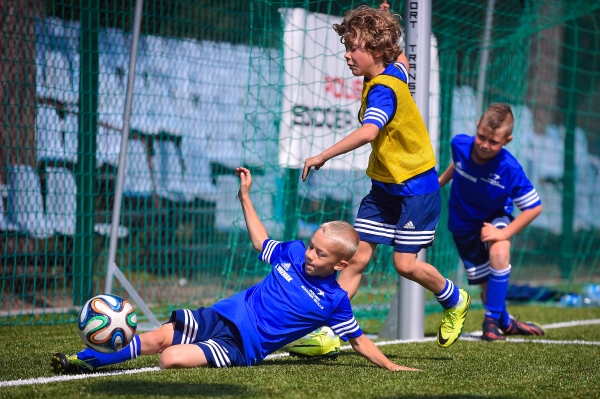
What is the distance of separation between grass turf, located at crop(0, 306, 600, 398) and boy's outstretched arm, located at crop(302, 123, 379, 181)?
95 centimetres

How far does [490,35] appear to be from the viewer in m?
7.66

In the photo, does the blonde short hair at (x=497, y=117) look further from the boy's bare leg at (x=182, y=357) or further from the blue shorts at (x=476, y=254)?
the boy's bare leg at (x=182, y=357)

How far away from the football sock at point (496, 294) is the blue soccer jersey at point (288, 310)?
6.16 ft

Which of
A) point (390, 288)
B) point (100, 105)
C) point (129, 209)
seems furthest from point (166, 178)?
point (390, 288)

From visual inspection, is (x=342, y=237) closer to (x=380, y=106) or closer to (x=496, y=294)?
(x=380, y=106)

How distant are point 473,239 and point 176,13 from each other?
3.19 metres

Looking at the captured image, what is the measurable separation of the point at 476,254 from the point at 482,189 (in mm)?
507

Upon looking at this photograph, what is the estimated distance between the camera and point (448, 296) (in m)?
4.48

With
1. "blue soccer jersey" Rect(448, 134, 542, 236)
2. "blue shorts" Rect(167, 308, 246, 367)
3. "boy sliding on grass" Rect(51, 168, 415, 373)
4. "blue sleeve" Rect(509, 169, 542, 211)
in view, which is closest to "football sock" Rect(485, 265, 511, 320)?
"blue soccer jersey" Rect(448, 134, 542, 236)

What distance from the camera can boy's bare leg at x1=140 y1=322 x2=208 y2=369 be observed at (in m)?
3.68

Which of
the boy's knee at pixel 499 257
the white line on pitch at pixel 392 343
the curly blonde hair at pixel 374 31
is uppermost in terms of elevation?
the curly blonde hair at pixel 374 31

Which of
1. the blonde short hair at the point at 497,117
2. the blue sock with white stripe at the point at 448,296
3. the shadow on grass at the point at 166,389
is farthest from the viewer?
the blonde short hair at the point at 497,117

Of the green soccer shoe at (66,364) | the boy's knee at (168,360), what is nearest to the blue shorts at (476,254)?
the boy's knee at (168,360)

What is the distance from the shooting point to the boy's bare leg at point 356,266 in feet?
14.7
